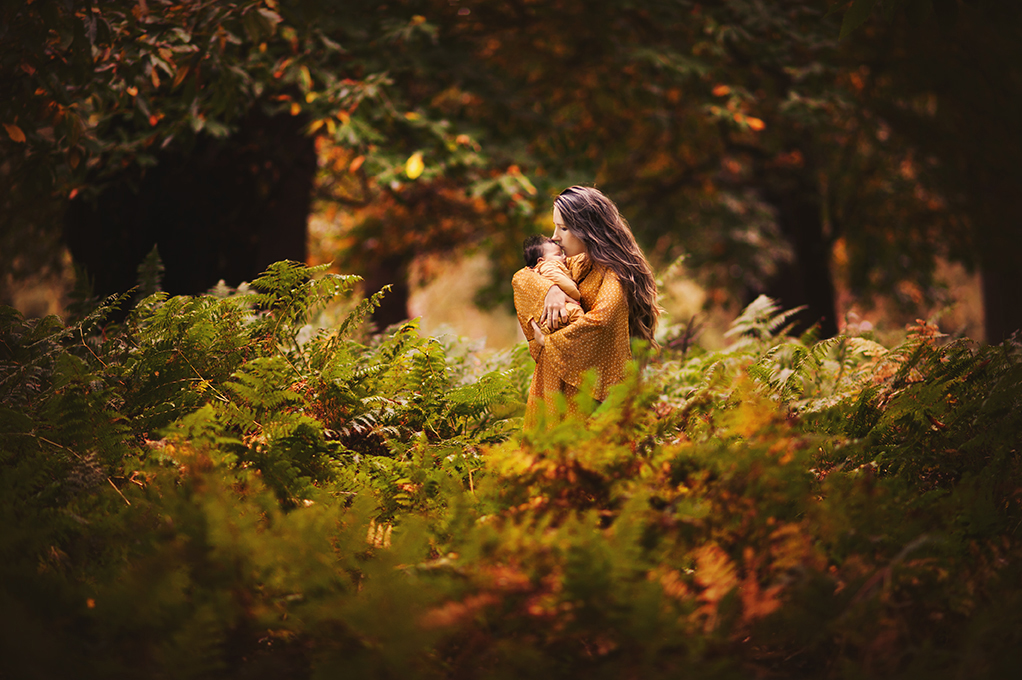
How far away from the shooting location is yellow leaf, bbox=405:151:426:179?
7.18 metres

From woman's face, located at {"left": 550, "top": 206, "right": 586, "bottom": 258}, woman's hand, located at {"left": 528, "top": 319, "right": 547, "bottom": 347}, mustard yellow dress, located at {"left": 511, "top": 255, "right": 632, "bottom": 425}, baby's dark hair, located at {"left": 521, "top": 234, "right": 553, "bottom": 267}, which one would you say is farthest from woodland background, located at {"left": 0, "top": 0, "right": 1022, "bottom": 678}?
woman's face, located at {"left": 550, "top": 206, "right": 586, "bottom": 258}

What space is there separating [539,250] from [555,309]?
575 mm

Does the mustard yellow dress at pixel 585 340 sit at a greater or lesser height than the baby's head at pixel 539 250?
lesser

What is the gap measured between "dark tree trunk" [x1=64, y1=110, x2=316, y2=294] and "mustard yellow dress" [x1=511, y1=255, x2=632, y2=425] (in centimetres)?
391

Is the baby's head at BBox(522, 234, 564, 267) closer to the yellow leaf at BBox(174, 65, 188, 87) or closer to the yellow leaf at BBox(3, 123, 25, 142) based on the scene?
the yellow leaf at BBox(174, 65, 188, 87)

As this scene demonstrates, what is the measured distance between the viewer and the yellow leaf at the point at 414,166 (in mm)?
7180

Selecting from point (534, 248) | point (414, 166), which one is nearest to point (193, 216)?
point (414, 166)

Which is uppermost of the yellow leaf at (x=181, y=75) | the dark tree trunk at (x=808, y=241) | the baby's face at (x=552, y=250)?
the dark tree trunk at (x=808, y=241)

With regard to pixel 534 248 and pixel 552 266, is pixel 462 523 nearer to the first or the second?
pixel 552 266

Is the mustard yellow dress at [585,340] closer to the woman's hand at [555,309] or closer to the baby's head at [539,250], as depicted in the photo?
the woman's hand at [555,309]

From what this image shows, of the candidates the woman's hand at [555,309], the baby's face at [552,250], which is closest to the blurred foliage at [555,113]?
the baby's face at [552,250]

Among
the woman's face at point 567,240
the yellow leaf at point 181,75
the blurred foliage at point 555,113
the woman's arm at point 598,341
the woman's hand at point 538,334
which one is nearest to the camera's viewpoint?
the woman's arm at point 598,341

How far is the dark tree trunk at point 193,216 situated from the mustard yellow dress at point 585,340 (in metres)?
3.91

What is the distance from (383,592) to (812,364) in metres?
3.26
